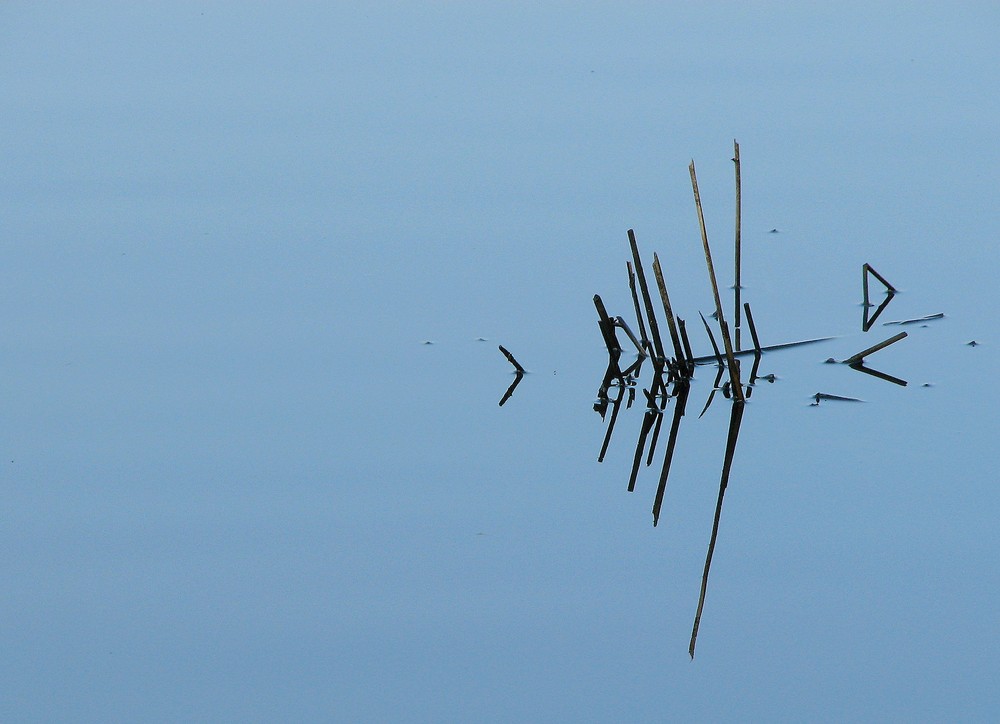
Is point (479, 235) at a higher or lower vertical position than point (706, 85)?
lower

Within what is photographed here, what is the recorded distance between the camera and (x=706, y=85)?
7.50m

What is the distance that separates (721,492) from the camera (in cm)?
374

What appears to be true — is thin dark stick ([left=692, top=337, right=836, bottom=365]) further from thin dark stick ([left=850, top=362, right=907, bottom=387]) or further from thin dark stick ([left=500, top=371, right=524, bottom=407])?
thin dark stick ([left=500, top=371, right=524, bottom=407])

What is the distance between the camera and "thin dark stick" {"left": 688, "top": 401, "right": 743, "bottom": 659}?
10.4 feet

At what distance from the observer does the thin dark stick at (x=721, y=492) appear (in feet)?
10.4

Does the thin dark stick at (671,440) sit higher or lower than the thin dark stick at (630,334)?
lower

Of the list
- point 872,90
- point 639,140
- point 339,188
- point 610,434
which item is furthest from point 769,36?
point 610,434

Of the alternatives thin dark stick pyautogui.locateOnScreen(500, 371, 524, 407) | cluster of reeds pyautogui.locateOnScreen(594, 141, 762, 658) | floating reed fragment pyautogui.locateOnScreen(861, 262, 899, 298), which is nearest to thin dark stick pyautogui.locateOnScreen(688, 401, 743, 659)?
cluster of reeds pyautogui.locateOnScreen(594, 141, 762, 658)

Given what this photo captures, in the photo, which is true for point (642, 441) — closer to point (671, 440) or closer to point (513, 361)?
point (671, 440)

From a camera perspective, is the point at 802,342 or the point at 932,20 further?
the point at 932,20

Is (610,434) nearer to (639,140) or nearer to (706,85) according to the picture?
(639,140)

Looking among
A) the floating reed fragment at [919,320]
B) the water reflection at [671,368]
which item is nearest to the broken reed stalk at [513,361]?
the water reflection at [671,368]

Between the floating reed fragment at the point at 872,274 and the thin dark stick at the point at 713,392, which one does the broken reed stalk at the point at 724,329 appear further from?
the floating reed fragment at the point at 872,274

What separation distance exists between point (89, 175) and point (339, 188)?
1.11m
